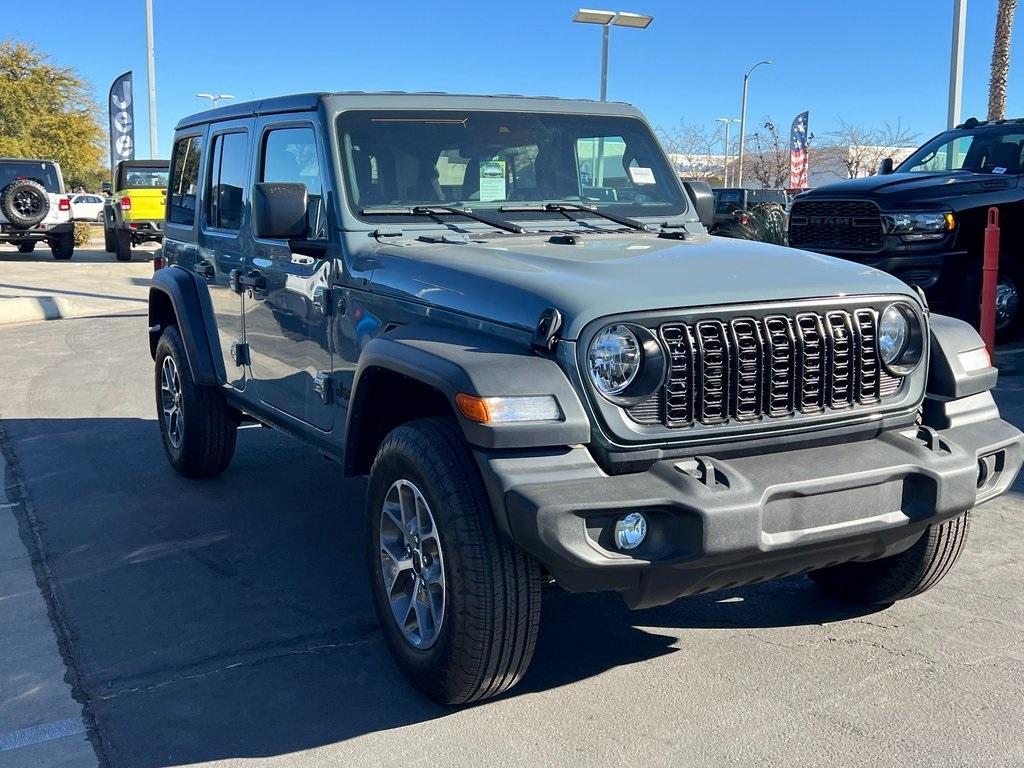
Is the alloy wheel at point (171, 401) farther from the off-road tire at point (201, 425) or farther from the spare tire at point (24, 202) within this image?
the spare tire at point (24, 202)

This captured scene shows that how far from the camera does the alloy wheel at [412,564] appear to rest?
3486mm

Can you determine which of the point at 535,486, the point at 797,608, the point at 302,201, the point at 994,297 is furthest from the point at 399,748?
the point at 994,297

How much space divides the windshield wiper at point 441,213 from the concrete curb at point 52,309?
35.3 ft

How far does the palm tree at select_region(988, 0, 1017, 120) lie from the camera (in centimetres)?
1995

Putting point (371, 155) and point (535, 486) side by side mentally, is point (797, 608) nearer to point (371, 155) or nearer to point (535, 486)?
point (535, 486)

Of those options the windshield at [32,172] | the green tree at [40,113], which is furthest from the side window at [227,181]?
the green tree at [40,113]

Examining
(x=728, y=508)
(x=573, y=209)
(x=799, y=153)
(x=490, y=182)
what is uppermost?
(x=799, y=153)

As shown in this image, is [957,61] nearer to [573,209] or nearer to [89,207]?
[573,209]

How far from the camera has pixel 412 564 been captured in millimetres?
3625

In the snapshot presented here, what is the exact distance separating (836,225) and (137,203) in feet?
54.5

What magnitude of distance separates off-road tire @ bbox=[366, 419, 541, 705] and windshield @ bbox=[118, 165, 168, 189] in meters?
21.2

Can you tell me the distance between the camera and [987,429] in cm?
371

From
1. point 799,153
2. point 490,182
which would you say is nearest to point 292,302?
point 490,182

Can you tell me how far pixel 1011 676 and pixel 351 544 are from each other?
113 inches
